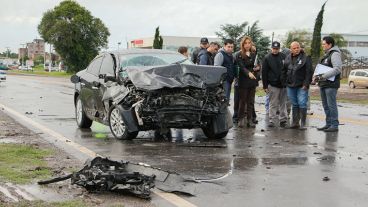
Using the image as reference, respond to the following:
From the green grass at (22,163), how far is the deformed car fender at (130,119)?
1466 millimetres

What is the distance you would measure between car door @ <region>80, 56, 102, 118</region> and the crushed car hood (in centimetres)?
158

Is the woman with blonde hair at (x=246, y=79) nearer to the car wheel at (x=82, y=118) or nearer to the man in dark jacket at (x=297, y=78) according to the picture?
the man in dark jacket at (x=297, y=78)

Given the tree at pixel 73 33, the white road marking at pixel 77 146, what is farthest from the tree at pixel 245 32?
the white road marking at pixel 77 146

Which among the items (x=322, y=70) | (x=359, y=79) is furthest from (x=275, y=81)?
(x=359, y=79)

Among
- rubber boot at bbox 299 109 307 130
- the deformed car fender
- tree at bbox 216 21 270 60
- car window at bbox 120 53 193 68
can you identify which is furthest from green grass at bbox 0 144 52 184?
tree at bbox 216 21 270 60

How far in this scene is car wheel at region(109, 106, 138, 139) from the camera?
9.45m

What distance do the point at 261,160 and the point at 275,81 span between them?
472 cm

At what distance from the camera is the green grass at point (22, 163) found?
6.34 m

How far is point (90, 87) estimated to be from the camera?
1097 cm

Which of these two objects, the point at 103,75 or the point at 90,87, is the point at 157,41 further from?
the point at 103,75

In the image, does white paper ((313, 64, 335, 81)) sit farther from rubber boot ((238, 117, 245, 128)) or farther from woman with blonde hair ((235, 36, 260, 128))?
rubber boot ((238, 117, 245, 128))

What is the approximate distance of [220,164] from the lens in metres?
7.38

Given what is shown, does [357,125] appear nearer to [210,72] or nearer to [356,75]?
[210,72]

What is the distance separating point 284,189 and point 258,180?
0.52 metres
